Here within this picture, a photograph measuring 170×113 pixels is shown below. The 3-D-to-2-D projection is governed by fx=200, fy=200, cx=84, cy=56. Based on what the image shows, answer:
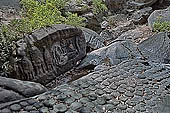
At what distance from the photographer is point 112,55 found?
11.0 feet

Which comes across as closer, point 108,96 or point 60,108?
Answer: point 60,108

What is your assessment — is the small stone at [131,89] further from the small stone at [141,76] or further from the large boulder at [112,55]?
the large boulder at [112,55]

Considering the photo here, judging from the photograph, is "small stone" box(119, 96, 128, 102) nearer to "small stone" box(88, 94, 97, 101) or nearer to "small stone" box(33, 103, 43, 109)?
"small stone" box(88, 94, 97, 101)

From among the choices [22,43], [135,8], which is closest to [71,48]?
[22,43]

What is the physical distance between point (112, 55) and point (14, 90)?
6.19ft

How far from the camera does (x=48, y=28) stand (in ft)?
9.73

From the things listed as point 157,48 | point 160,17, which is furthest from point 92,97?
point 160,17

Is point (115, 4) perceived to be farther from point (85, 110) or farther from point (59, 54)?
point (85, 110)

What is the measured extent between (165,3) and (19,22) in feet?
21.0

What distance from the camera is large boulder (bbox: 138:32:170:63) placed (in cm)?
356

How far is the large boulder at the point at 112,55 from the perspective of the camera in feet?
10.9

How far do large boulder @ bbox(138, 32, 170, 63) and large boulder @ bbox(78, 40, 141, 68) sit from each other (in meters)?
0.28

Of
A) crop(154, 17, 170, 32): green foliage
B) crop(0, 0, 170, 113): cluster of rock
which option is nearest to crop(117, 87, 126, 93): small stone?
crop(0, 0, 170, 113): cluster of rock

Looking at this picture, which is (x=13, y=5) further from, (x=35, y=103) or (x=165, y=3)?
(x=165, y=3)
